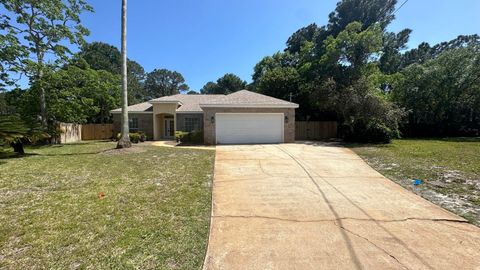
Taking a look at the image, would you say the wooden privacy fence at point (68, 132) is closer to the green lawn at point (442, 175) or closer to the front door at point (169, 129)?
the front door at point (169, 129)

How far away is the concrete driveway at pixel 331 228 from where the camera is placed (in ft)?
10.3

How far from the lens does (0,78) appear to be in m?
14.7

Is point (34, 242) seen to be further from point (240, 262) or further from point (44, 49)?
point (44, 49)

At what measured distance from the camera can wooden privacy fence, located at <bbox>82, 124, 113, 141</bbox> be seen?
23391mm

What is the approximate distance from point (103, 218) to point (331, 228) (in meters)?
3.79

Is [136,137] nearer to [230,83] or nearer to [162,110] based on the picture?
[162,110]

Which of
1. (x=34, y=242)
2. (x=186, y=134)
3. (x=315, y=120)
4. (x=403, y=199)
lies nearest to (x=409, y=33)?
(x=315, y=120)

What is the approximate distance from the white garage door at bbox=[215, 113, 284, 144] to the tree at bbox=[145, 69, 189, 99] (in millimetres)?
40492

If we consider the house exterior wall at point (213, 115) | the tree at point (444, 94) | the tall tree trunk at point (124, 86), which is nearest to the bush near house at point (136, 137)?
the house exterior wall at point (213, 115)

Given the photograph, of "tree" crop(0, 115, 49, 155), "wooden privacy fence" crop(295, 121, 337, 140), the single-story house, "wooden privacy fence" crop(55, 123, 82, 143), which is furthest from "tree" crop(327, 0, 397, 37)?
"wooden privacy fence" crop(55, 123, 82, 143)

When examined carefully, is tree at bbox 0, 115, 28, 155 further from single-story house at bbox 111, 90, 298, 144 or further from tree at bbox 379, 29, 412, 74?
tree at bbox 379, 29, 412, 74

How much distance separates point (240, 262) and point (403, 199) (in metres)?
4.36

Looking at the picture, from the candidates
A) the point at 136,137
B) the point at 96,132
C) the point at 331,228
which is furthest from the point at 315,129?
the point at 96,132

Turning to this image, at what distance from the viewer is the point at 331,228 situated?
158 inches
